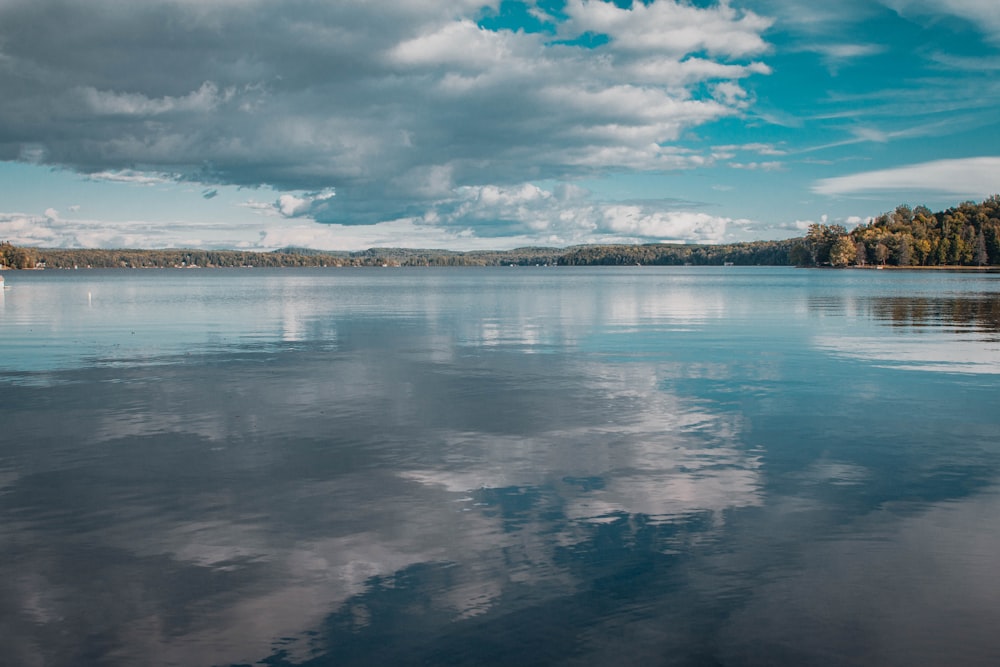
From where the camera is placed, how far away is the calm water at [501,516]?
29.6ft

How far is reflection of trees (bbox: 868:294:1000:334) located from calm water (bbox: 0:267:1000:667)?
73.7 feet

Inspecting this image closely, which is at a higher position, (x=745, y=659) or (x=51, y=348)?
(x=51, y=348)

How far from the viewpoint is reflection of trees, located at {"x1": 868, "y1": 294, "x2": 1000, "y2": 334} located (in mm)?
49034

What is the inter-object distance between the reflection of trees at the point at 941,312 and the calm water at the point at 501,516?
2247 cm

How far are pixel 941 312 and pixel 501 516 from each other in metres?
57.8

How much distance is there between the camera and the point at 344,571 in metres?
10.7

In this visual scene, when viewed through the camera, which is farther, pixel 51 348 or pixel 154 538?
Result: pixel 51 348

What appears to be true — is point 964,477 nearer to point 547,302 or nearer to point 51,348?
point 51,348

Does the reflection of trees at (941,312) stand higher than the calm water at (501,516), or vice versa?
the reflection of trees at (941,312)

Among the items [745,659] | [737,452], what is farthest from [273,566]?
[737,452]

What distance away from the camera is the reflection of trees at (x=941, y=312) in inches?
1930

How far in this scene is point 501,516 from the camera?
12922 mm

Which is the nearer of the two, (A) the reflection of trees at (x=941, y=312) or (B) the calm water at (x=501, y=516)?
(B) the calm water at (x=501, y=516)

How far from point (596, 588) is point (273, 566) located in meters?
4.45
